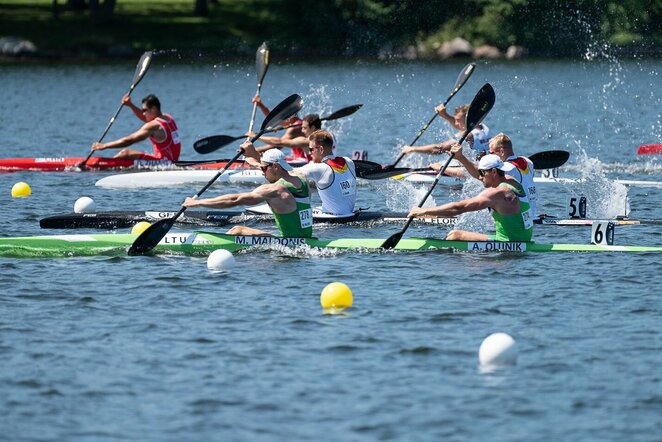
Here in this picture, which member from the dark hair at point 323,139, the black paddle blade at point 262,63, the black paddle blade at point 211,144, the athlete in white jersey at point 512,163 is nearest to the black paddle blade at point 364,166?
the black paddle blade at point 262,63

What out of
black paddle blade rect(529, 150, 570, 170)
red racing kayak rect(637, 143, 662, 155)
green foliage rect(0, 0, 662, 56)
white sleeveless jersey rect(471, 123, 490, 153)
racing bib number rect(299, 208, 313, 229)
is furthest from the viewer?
green foliage rect(0, 0, 662, 56)

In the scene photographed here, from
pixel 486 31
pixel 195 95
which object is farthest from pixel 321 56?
pixel 195 95

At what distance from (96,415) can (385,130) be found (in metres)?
26.7

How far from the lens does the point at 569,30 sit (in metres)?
61.8

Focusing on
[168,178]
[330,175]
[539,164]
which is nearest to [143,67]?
[168,178]

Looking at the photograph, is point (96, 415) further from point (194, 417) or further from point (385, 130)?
point (385, 130)

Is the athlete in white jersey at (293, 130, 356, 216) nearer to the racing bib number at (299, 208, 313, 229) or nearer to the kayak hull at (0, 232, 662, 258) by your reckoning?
the racing bib number at (299, 208, 313, 229)

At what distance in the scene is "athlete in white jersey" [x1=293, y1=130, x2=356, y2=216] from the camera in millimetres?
18016

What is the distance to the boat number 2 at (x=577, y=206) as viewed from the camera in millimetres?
18500

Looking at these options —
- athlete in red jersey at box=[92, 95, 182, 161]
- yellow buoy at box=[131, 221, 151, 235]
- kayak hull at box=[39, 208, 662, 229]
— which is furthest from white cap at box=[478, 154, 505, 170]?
athlete in red jersey at box=[92, 95, 182, 161]

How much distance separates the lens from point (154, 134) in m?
25.0

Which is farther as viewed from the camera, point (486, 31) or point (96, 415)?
point (486, 31)

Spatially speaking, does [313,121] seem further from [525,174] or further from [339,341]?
[339,341]

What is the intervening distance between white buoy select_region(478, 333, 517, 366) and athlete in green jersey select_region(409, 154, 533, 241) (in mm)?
4363
